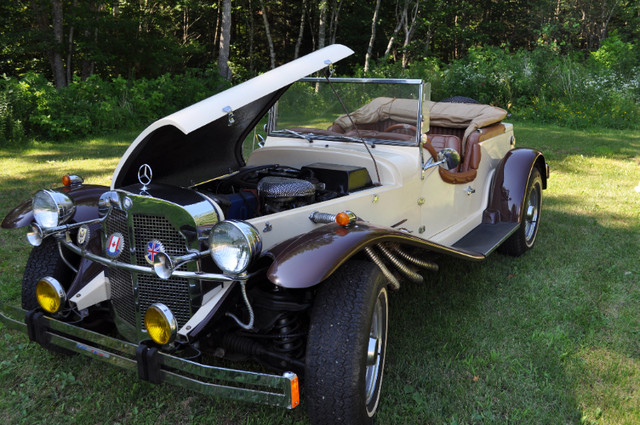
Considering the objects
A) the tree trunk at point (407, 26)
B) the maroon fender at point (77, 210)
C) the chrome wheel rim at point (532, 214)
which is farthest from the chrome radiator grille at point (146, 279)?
the tree trunk at point (407, 26)

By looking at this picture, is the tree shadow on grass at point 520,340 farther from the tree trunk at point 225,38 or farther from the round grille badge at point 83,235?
the tree trunk at point 225,38

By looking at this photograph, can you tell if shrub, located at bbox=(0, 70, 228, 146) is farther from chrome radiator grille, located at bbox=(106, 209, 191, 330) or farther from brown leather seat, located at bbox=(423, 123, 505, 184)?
chrome radiator grille, located at bbox=(106, 209, 191, 330)

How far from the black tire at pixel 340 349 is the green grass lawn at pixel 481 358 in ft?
1.33

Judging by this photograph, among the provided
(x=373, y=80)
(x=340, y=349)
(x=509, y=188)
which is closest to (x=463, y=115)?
(x=509, y=188)

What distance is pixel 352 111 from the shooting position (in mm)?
3855

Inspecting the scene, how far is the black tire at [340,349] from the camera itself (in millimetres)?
2135

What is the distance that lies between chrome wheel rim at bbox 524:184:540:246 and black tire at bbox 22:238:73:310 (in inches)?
149

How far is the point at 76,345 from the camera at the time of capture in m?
2.40

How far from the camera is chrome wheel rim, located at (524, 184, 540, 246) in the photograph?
4.92 metres

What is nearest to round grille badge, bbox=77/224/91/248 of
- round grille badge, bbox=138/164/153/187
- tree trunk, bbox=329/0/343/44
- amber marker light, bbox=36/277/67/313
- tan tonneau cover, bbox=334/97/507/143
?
amber marker light, bbox=36/277/67/313

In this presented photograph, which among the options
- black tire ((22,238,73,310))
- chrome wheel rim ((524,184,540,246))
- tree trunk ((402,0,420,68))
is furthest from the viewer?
tree trunk ((402,0,420,68))

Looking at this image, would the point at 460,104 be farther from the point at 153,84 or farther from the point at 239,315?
the point at 153,84

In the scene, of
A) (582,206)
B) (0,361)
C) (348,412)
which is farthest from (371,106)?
(582,206)

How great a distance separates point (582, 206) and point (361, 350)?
5.11 m
